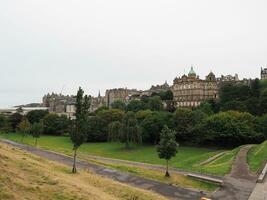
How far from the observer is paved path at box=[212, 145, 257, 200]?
29859mm

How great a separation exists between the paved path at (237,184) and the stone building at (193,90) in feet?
387

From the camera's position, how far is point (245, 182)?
33781 millimetres

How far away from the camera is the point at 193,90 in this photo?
159125 millimetres

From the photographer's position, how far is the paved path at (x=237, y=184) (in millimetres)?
29859

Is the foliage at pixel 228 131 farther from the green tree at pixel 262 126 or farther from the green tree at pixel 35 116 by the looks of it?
the green tree at pixel 35 116

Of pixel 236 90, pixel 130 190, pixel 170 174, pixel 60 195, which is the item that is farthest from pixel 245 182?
pixel 236 90

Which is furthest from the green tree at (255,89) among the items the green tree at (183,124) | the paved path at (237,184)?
the paved path at (237,184)

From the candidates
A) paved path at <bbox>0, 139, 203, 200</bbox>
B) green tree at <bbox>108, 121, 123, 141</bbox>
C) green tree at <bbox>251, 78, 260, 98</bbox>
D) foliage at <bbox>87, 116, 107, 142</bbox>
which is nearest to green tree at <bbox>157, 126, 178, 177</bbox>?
paved path at <bbox>0, 139, 203, 200</bbox>

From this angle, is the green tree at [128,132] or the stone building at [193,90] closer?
the green tree at [128,132]

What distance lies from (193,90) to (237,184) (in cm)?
12749

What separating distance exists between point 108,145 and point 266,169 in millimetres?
54209

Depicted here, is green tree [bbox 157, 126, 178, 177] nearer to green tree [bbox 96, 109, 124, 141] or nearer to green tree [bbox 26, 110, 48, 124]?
green tree [bbox 96, 109, 124, 141]

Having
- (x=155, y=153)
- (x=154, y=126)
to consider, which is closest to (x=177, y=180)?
(x=155, y=153)

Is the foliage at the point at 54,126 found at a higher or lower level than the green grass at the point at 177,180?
higher
